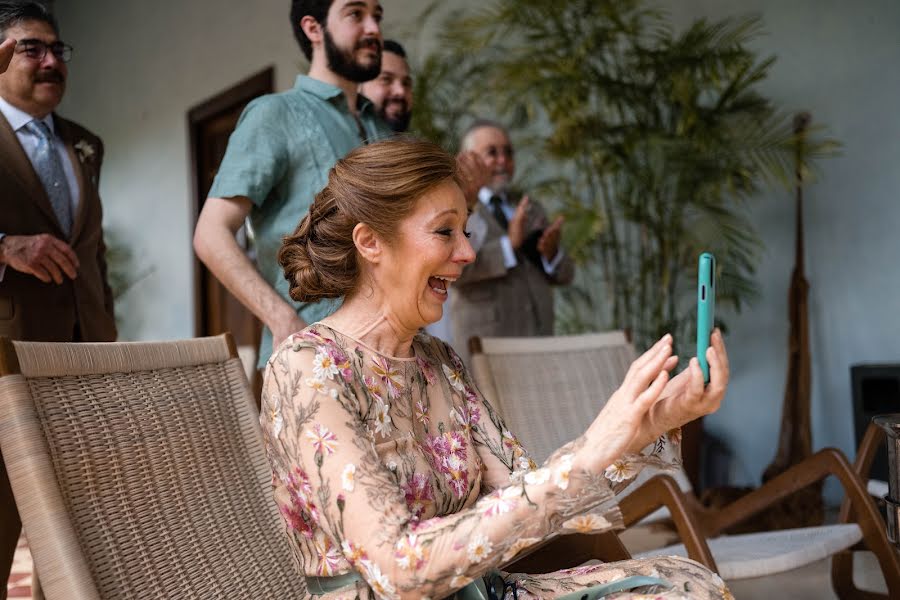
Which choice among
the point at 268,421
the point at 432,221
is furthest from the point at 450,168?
the point at 268,421

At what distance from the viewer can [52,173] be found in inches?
91.3

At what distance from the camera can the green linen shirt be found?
2.15 meters

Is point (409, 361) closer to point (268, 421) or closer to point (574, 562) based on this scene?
point (268, 421)

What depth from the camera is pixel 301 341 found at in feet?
4.44

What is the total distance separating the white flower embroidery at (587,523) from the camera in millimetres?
1229

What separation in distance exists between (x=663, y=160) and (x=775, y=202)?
2.98 feet

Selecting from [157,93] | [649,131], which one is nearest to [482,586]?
[649,131]

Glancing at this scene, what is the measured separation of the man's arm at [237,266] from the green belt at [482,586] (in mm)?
748

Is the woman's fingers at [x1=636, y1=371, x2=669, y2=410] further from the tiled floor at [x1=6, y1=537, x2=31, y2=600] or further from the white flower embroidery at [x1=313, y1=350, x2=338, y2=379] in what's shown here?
the tiled floor at [x1=6, y1=537, x2=31, y2=600]

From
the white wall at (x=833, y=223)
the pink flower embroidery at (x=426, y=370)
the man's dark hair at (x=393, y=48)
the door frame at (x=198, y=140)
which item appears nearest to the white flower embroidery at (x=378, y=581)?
the pink flower embroidery at (x=426, y=370)

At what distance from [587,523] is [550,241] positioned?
2.51m

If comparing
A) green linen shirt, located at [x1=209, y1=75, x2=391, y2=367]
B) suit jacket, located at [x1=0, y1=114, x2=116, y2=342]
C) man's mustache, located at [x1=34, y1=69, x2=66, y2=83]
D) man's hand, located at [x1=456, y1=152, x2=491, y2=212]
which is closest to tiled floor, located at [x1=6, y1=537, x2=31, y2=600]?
suit jacket, located at [x1=0, y1=114, x2=116, y2=342]

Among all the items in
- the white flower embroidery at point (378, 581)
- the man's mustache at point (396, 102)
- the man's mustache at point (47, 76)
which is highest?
the man's mustache at point (396, 102)

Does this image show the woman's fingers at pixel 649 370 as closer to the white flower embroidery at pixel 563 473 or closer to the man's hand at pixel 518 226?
the white flower embroidery at pixel 563 473
